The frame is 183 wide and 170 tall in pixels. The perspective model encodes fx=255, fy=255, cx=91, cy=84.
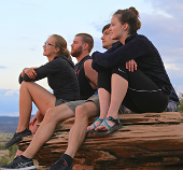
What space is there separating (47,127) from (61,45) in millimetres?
1729

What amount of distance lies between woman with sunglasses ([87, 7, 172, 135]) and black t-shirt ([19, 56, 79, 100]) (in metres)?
0.87

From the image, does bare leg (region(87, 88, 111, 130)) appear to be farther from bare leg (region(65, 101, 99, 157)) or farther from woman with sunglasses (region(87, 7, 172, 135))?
bare leg (region(65, 101, 99, 157))

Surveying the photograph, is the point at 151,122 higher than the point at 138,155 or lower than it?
higher

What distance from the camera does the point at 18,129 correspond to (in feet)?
13.7

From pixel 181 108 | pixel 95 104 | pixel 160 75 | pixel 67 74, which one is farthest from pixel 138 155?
pixel 181 108

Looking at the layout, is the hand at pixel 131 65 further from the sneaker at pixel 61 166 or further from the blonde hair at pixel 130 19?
the sneaker at pixel 61 166

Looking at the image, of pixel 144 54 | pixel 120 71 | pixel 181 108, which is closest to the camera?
pixel 120 71

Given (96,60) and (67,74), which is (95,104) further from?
(67,74)

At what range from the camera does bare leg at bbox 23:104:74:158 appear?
352cm

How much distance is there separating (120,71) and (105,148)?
1052 millimetres

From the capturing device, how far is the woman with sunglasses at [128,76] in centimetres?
325

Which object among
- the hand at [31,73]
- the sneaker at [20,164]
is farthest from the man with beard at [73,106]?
the hand at [31,73]

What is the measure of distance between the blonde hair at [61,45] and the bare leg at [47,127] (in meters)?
1.29

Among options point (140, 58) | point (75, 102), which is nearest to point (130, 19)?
point (140, 58)
